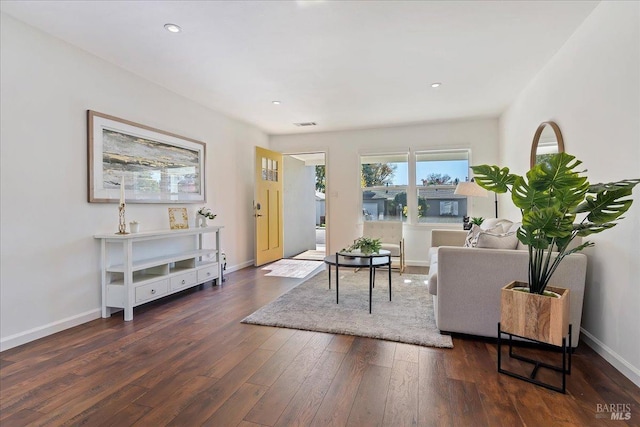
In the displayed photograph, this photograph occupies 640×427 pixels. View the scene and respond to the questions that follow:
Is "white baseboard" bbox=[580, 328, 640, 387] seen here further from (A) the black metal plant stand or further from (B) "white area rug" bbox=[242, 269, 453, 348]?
(B) "white area rug" bbox=[242, 269, 453, 348]

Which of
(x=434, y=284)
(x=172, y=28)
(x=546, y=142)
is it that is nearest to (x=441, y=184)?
(x=546, y=142)

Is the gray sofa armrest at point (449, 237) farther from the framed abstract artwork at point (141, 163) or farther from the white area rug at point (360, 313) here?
the framed abstract artwork at point (141, 163)

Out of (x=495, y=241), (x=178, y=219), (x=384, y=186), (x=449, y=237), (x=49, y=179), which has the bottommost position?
(x=449, y=237)

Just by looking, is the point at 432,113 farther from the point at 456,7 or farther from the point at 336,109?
the point at 456,7

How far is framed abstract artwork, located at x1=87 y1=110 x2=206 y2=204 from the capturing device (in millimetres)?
3041

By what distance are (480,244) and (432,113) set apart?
300cm

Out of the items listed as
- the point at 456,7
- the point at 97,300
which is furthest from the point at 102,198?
the point at 456,7

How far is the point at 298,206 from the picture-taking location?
7.20 meters

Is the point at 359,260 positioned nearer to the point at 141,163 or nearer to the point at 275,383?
the point at 275,383

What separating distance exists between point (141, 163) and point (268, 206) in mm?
2545

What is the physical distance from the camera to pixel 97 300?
9.96 ft

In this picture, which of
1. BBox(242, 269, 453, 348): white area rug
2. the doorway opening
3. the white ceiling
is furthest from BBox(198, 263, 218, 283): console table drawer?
the doorway opening

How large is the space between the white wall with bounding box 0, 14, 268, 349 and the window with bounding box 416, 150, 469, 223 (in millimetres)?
4347

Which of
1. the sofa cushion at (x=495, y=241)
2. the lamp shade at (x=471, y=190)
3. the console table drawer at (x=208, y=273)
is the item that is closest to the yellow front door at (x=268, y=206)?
the console table drawer at (x=208, y=273)
